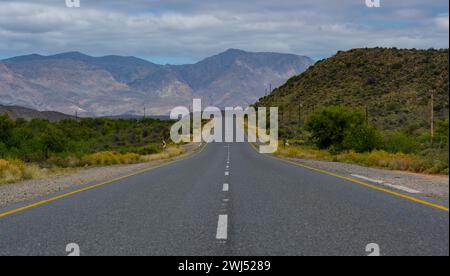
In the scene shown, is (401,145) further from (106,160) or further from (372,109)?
(372,109)

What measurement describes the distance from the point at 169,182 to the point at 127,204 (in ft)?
18.7

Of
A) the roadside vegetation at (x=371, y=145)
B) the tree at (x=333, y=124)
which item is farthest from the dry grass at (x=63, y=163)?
the tree at (x=333, y=124)

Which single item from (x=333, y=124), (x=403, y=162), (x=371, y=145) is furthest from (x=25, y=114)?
(x=403, y=162)

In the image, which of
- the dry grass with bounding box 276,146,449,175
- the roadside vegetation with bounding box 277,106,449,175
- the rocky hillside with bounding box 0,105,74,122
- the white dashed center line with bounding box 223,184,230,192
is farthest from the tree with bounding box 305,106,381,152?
the rocky hillside with bounding box 0,105,74,122

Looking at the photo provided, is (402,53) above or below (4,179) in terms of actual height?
above

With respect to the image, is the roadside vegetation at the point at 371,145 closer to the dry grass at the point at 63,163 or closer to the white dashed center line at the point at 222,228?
the white dashed center line at the point at 222,228

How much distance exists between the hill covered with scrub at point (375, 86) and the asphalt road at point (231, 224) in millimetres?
48008

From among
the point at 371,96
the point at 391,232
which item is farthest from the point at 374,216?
the point at 371,96

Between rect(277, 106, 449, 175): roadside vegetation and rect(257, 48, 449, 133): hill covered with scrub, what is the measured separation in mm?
13188

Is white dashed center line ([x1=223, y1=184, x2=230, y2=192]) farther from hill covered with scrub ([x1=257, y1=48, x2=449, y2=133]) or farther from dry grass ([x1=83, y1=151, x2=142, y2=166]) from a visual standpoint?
hill covered with scrub ([x1=257, y1=48, x2=449, y2=133])

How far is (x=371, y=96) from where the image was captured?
3760 inches

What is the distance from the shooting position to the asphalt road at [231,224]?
703 centimetres

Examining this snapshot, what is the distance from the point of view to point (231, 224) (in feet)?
29.3
